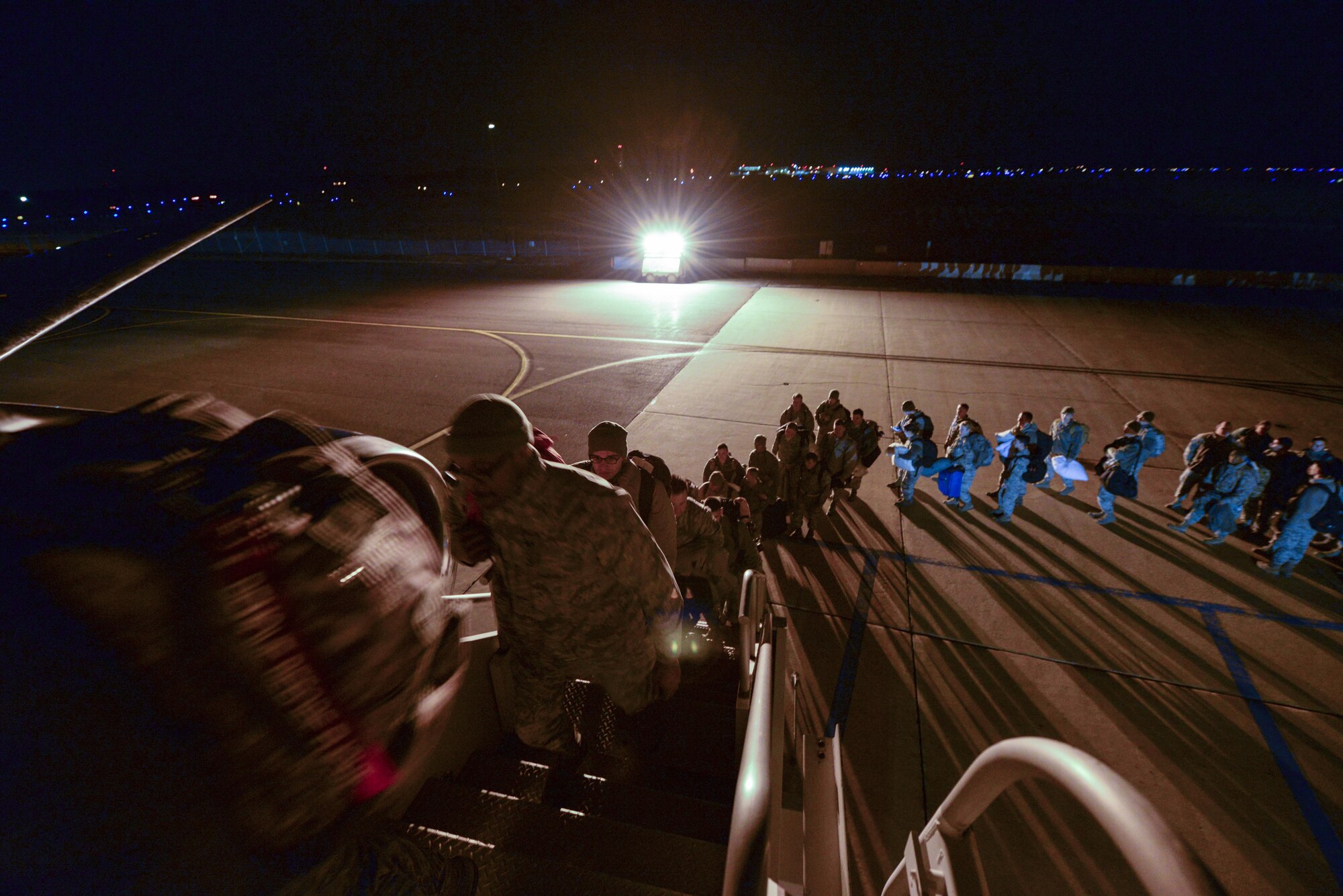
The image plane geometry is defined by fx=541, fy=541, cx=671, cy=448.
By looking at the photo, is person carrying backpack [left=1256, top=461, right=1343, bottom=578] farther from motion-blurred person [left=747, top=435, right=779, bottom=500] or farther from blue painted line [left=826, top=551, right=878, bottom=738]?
motion-blurred person [left=747, top=435, right=779, bottom=500]

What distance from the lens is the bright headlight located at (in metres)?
26.8

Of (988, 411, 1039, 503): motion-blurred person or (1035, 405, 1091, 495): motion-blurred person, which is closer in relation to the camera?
(988, 411, 1039, 503): motion-blurred person

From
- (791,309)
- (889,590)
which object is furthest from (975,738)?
(791,309)

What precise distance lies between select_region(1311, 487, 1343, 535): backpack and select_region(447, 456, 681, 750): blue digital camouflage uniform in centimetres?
785

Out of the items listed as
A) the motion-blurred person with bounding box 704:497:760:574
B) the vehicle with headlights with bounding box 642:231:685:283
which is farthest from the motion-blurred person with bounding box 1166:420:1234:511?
the vehicle with headlights with bounding box 642:231:685:283

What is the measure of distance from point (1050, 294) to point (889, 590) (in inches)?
895

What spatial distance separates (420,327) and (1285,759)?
67.7 ft

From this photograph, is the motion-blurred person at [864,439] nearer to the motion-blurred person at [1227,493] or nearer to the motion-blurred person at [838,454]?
the motion-blurred person at [838,454]

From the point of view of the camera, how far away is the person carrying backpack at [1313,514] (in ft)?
19.3

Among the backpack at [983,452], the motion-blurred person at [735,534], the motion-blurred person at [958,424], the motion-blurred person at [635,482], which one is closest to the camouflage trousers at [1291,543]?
the backpack at [983,452]

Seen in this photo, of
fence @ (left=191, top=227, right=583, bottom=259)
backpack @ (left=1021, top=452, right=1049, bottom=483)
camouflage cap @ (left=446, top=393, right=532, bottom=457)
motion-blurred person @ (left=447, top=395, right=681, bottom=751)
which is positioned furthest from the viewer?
fence @ (left=191, top=227, right=583, bottom=259)

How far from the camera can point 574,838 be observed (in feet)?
7.43

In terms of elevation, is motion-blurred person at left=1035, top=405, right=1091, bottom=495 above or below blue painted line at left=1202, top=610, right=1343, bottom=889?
above

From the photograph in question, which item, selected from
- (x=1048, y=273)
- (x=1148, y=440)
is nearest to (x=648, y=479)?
(x=1148, y=440)
